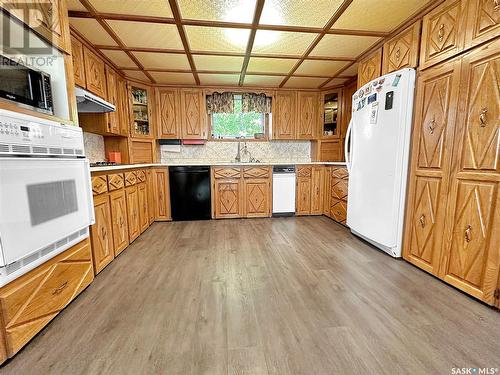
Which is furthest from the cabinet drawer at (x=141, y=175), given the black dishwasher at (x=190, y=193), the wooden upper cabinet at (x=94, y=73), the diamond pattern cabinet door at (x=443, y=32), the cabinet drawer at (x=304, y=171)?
the diamond pattern cabinet door at (x=443, y=32)

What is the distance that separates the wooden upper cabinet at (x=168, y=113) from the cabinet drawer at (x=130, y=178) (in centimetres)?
124

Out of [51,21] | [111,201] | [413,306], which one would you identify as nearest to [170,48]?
[51,21]

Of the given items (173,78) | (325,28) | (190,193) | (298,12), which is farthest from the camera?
(190,193)

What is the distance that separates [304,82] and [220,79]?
4.60ft

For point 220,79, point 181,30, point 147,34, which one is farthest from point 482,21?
point 220,79

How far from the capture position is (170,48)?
Result: 2.51m

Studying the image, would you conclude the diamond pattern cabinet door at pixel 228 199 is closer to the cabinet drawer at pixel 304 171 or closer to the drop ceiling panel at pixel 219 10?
the cabinet drawer at pixel 304 171

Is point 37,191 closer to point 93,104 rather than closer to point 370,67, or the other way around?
point 93,104

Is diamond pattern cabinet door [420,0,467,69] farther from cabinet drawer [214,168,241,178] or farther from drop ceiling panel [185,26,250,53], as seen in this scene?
cabinet drawer [214,168,241,178]

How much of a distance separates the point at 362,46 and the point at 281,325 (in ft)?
9.55

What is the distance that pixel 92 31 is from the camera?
7.11ft

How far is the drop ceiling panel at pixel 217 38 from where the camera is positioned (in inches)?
85.5

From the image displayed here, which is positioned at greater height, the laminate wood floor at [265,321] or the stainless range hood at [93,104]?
the stainless range hood at [93,104]

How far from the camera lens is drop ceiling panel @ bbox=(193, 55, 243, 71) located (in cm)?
278
